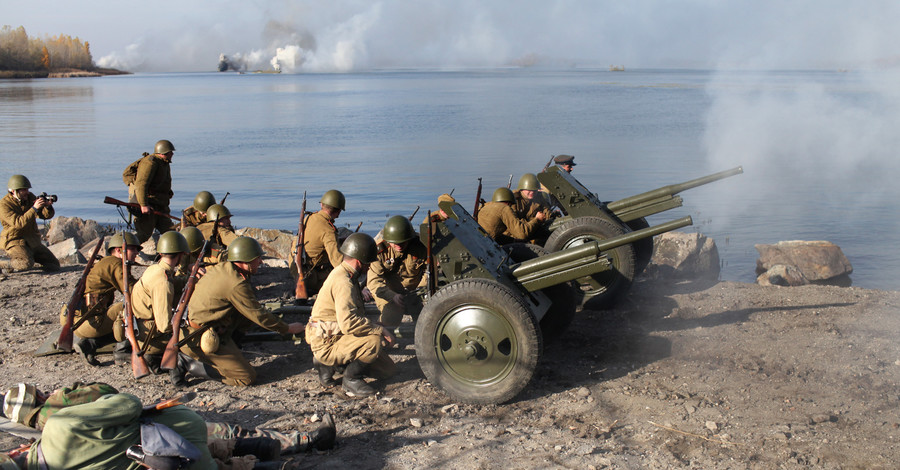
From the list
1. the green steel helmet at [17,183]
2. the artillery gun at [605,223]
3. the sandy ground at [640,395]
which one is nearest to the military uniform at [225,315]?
the sandy ground at [640,395]

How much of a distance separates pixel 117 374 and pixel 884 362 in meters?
7.36

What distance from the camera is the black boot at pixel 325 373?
7.75 meters

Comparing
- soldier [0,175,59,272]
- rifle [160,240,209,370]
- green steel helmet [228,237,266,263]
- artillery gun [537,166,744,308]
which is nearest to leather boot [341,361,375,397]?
green steel helmet [228,237,266,263]

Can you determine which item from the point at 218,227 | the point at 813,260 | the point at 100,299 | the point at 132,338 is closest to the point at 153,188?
the point at 218,227

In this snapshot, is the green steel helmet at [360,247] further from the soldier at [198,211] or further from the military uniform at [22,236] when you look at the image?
the military uniform at [22,236]

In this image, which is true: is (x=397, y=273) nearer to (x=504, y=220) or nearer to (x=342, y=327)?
(x=342, y=327)

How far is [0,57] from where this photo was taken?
120 m

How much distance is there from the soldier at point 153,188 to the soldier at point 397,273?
4.62 m

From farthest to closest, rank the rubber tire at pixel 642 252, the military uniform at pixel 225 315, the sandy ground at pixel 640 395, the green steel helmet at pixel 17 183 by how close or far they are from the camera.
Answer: the green steel helmet at pixel 17 183 → the rubber tire at pixel 642 252 → the military uniform at pixel 225 315 → the sandy ground at pixel 640 395

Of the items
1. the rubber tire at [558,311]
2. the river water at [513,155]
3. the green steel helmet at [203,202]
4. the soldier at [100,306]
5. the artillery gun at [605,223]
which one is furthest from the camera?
the river water at [513,155]

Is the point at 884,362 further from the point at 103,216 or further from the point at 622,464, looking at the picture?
the point at 103,216

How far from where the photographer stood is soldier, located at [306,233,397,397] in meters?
7.50

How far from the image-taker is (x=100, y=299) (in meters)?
8.56

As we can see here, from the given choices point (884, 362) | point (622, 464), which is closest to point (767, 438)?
point (622, 464)
